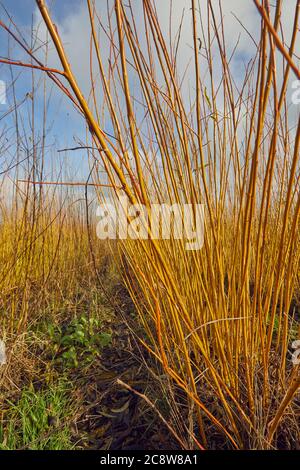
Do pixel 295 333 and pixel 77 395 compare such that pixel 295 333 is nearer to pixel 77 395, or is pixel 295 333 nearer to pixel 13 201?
pixel 77 395

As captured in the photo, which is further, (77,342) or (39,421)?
(77,342)

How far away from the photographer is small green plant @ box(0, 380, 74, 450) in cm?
94

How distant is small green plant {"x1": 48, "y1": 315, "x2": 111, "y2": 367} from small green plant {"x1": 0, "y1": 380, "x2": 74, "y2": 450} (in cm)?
19

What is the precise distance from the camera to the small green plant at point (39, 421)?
94 cm

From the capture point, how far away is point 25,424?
101cm

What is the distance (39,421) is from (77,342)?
54 centimetres

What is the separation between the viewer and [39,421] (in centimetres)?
106

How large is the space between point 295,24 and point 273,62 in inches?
2.5

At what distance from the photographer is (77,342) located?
159cm

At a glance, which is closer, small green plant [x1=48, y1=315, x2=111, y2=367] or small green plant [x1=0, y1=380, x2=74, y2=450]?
small green plant [x1=0, y1=380, x2=74, y2=450]

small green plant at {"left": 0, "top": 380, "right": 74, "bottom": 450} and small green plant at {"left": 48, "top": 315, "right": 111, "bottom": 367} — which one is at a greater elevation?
small green plant at {"left": 48, "top": 315, "right": 111, "bottom": 367}

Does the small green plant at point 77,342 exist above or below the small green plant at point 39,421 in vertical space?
above

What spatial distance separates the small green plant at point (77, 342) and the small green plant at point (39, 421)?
0.19 meters
